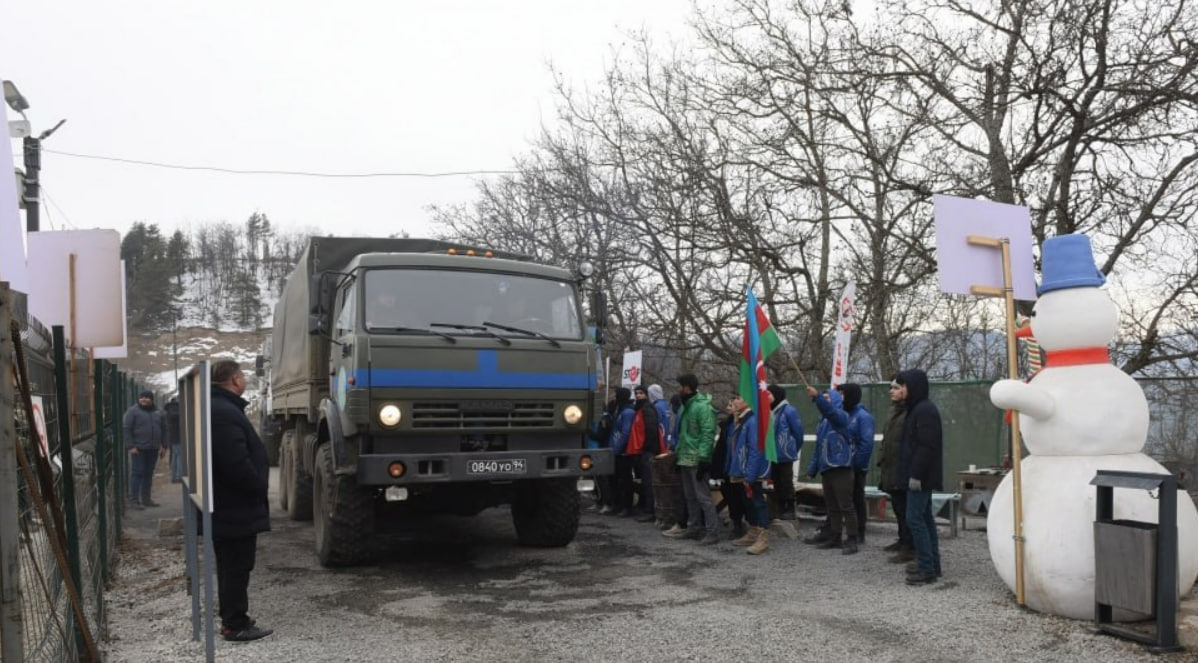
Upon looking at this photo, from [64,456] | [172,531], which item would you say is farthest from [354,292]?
[172,531]

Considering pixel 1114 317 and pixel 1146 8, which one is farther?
pixel 1146 8

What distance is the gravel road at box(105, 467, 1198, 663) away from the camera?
5617 millimetres

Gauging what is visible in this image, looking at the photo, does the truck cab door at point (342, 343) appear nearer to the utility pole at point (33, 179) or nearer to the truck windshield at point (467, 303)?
the truck windshield at point (467, 303)

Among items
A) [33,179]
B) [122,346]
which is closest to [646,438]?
[122,346]

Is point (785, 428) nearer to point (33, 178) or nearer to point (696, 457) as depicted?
point (696, 457)

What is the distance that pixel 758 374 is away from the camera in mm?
9219

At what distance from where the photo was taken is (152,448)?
14.4 meters

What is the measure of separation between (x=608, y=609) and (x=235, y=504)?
269 centimetres

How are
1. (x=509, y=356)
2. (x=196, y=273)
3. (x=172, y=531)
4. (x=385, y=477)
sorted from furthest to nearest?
(x=196, y=273) → (x=172, y=531) → (x=509, y=356) → (x=385, y=477)

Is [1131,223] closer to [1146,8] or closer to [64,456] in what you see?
[1146,8]

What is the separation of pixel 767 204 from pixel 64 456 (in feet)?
43.2

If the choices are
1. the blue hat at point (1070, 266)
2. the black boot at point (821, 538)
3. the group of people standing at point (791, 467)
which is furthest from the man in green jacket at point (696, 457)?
the blue hat at point (1070, 266)

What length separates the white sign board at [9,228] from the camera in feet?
9.57

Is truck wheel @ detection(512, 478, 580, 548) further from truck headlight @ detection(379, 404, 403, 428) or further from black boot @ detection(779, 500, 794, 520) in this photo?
black boot @ detection(779, 500, 794, 520)
